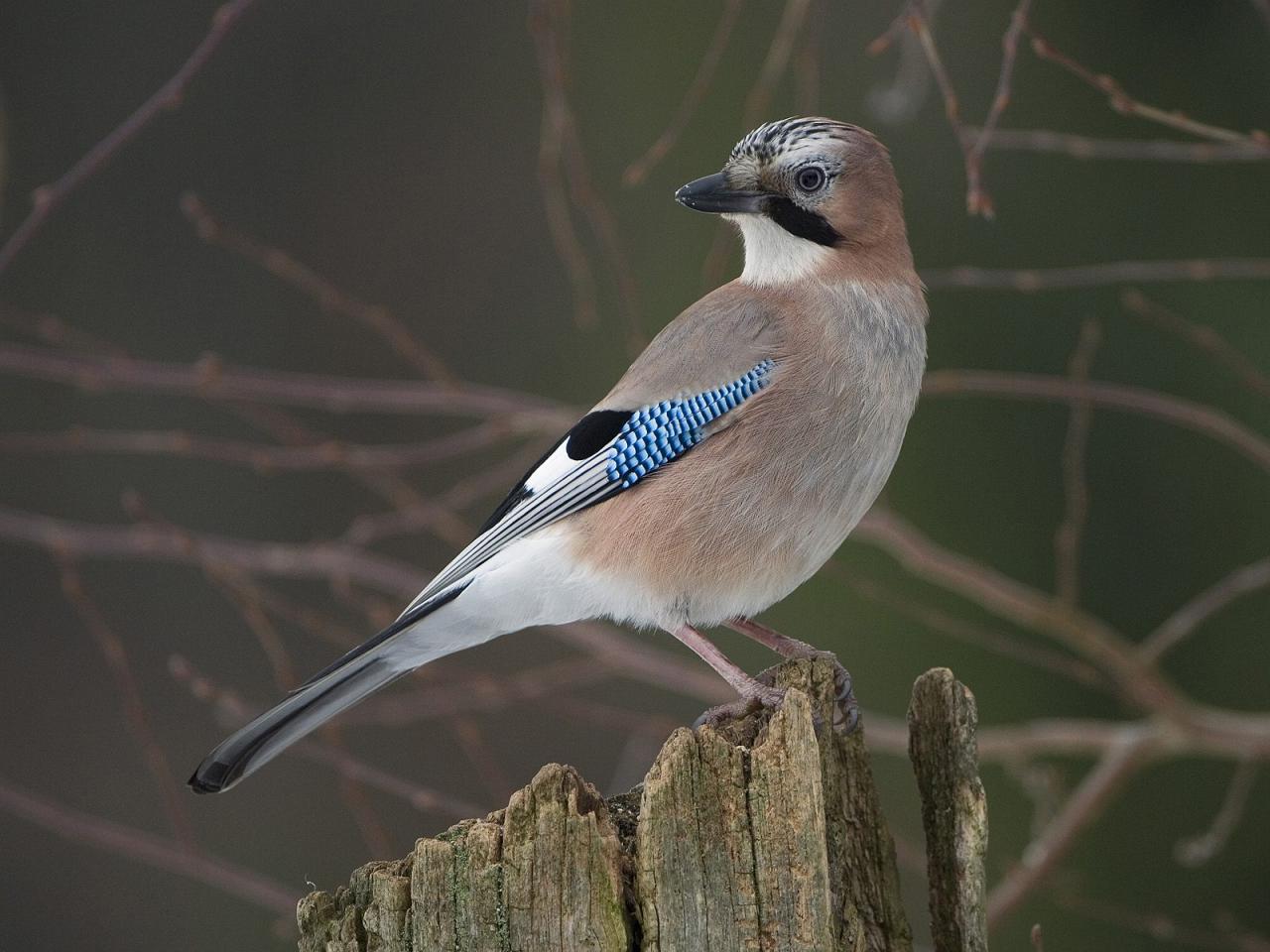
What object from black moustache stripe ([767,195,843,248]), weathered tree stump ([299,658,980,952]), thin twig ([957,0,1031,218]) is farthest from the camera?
black moustache stripe ([767,195,843,248])

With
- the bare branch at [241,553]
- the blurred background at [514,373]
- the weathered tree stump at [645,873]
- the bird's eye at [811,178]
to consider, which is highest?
the blurred background at [514,373]

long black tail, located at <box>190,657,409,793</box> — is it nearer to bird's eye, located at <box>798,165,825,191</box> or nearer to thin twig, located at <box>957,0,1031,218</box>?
bird's eye, located at <box>798,165,825,191</box>

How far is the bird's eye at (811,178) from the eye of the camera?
3.79 metres

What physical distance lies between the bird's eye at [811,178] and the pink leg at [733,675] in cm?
109

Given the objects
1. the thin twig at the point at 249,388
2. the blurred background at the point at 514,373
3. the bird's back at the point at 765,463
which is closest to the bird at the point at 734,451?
the bird's back at the point at 765,463

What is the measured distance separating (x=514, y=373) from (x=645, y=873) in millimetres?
5334

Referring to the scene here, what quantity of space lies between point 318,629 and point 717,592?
3.83ft

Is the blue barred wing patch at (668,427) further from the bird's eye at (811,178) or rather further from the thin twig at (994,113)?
the thin twig at (994,113)

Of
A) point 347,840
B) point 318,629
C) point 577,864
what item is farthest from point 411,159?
point 577,864

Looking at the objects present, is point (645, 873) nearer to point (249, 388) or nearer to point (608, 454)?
point (608, 454)

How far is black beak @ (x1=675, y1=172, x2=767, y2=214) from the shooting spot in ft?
12.2

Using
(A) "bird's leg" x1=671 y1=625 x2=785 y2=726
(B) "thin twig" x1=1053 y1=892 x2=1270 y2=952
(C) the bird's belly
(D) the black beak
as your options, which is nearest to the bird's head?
(D) the black beak

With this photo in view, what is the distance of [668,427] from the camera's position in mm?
3732

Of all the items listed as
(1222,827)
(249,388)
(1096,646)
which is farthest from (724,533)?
(1222,827)
